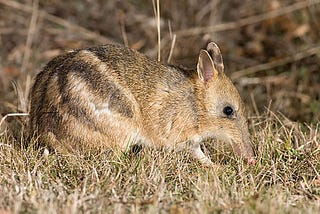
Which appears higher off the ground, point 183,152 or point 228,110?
point 228,110

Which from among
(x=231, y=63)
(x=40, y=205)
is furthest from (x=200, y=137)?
(x=231, y=63)

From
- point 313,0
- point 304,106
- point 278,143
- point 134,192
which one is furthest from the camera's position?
point 313,0

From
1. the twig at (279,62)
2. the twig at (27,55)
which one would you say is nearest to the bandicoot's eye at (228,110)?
the twig at (27,55)

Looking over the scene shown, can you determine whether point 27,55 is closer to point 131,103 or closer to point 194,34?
point 194,34

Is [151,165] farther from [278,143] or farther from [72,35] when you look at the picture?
[72,35]

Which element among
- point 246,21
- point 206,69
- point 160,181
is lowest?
point 160,181

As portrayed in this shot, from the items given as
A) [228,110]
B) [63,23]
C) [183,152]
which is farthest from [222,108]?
[63,23]
